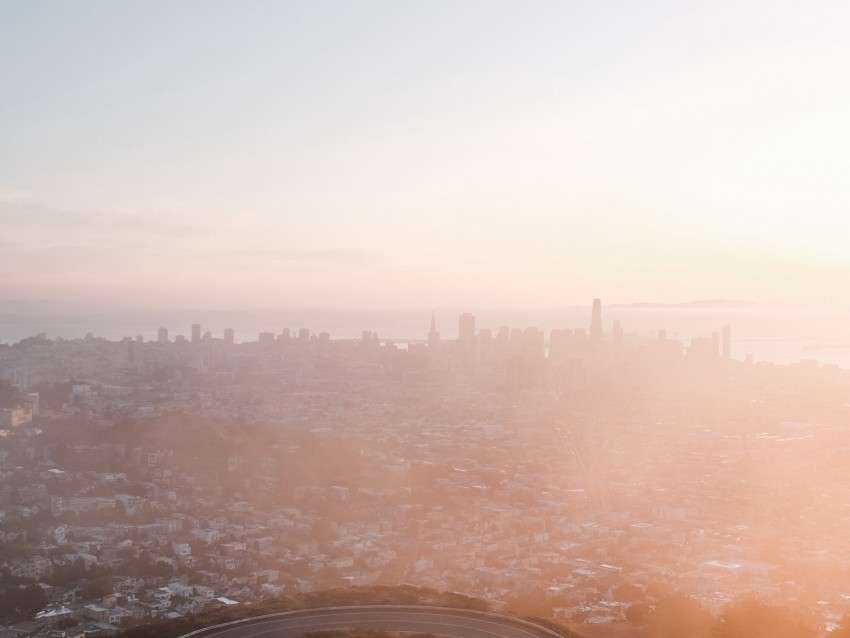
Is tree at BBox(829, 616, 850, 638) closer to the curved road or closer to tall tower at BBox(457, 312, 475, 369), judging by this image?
the curved road

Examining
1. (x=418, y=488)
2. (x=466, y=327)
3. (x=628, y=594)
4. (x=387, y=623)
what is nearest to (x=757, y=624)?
(x=628, y=594)

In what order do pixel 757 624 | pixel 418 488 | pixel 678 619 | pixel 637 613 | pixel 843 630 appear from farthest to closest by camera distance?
pixel 418 488 → pixel 637 613 → pixel 678 619 → pixel 843 630 → pixel 757 624

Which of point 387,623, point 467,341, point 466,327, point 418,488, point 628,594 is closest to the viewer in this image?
point 387,623

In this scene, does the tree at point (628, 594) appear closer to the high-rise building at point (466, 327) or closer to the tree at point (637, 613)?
the tree at point (637, 613)

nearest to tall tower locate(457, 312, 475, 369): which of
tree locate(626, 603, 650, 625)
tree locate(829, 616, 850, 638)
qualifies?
tree locate(626, 603, 650, 625)

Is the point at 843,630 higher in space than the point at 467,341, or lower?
lower

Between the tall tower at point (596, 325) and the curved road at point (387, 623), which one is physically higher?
the tall tower at point (596, 325)

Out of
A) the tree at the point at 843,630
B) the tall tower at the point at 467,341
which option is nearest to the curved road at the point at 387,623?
the tree at the point at 843,630

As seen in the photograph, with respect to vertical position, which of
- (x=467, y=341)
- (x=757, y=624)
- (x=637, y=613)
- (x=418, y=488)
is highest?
(x=467, y=341)

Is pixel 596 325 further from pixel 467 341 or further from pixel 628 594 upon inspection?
pixel 628 594
